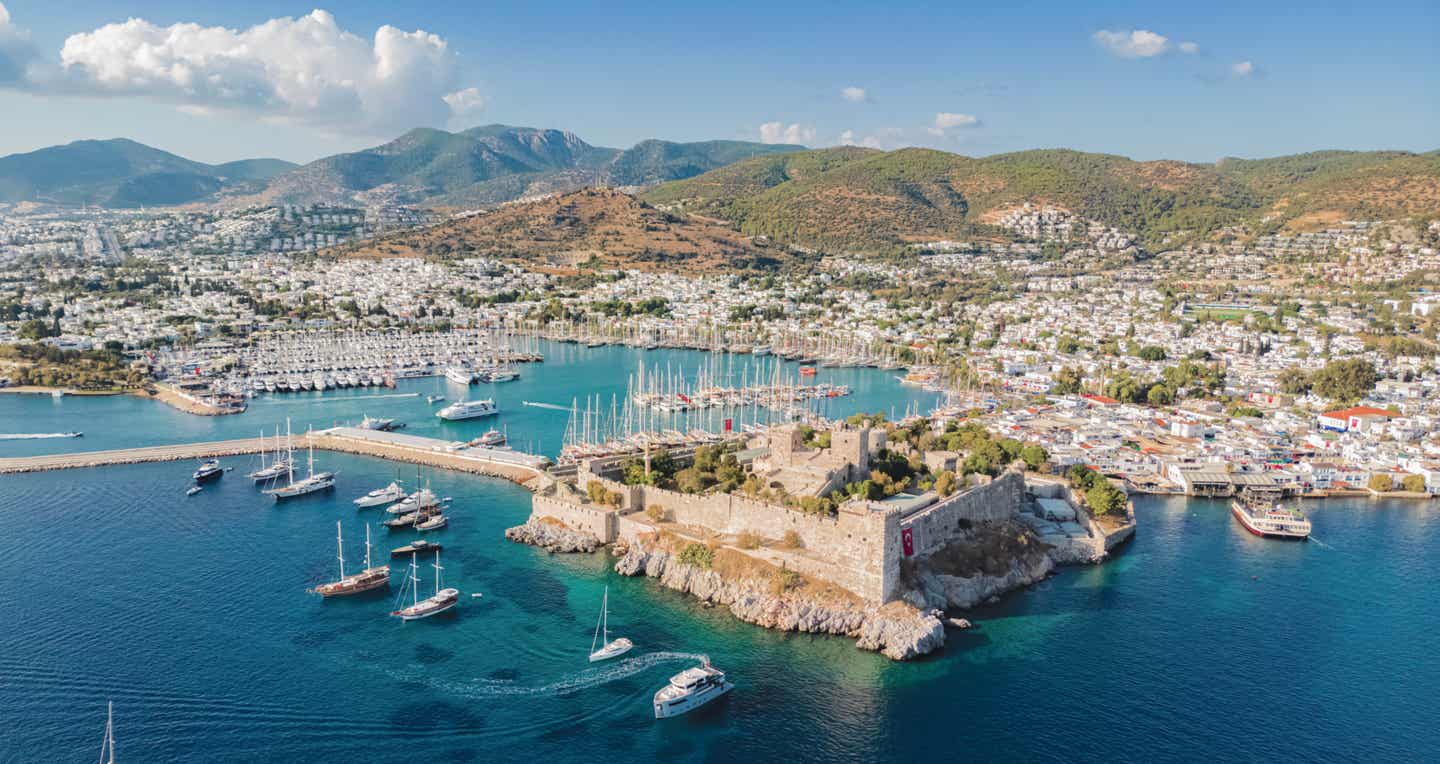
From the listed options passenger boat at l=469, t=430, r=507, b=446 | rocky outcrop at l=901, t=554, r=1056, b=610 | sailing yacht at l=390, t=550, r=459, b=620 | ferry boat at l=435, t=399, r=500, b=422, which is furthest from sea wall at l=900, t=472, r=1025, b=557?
ferry boat at l=435, t=399, r=500, b=422

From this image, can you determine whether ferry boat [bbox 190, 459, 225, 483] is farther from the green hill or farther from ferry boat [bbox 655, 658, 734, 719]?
the green hill

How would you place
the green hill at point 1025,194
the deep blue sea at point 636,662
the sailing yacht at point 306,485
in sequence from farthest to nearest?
the green hill at point 1025,194 < the sailing yacht at point 306,485 < the deep blue sea at point 636,662

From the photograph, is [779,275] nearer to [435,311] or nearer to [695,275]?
[695,275]

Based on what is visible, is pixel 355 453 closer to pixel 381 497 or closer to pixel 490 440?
pixel 490 440

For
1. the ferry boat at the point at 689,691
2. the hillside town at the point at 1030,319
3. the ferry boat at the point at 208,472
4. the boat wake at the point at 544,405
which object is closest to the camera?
the ferry boat at the point at 689,691

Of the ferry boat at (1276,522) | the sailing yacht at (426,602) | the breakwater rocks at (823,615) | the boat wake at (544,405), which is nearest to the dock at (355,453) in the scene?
the boat wake at (544,405)

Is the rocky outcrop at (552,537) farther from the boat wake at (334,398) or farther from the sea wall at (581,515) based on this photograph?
the boat wake at (334,398)

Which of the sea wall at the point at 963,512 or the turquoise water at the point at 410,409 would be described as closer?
the sea wall at the point at 963,512
